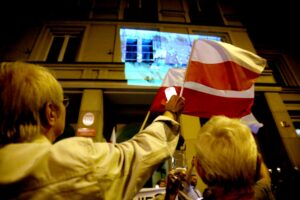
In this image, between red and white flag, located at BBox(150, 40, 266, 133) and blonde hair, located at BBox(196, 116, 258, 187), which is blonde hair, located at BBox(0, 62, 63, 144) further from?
red and white flag, located at BBox(150, 40, 266, 133)

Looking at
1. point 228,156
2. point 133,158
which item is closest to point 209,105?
point 228,156

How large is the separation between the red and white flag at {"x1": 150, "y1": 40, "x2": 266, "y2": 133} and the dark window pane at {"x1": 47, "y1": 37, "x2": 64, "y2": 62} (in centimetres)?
799

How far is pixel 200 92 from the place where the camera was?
285cm

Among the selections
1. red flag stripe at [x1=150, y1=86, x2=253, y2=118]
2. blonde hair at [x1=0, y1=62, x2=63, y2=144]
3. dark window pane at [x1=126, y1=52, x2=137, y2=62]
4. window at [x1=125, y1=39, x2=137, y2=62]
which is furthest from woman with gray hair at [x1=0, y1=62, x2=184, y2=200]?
window at [x1=125, y1=39, x2=137, y2=62]

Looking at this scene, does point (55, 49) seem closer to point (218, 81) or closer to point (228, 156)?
point (218, 81)

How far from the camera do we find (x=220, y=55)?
10.0ft

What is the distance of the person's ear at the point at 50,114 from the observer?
1.14 m

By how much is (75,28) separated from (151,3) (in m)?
4.54

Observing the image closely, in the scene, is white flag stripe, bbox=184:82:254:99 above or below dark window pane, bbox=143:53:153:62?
below

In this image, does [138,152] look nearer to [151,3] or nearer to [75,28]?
[75,28]

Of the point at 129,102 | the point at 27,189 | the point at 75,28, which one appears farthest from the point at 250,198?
the point at 75,28

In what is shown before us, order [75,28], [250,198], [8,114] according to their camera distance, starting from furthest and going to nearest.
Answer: [75,28], [250,198], [8,114]

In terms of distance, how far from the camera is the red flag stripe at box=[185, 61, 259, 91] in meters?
2.89

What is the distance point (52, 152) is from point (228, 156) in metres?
0.98
